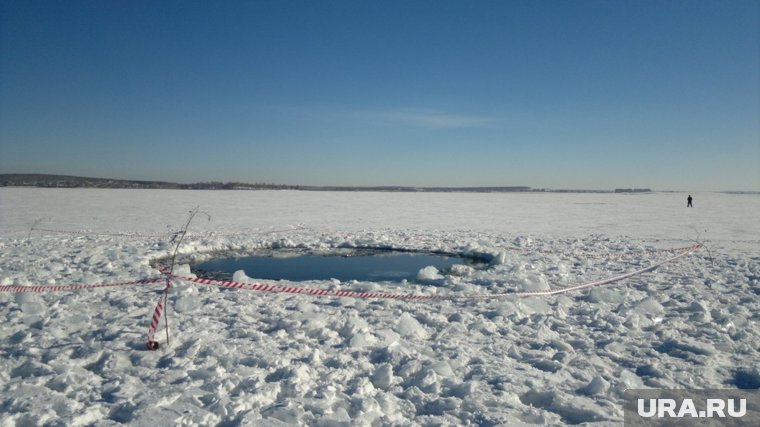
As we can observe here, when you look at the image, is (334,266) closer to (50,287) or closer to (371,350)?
(50,287)

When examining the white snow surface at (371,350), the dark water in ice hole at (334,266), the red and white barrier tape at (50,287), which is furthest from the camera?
the dark water in ice hole at (334,266)

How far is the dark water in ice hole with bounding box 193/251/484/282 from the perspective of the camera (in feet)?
28.0

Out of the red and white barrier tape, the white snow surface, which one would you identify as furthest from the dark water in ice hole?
the red and white barrier tape

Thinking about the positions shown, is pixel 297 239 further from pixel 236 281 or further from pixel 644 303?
pixel 644 303

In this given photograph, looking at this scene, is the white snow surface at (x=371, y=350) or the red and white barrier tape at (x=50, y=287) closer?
the white snow surface at (x=371, y=350)

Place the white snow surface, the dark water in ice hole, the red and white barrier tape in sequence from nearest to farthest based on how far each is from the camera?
the white snow surface, the red and white barrier tape, the dark water in ice hole

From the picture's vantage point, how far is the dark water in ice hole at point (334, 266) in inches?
336

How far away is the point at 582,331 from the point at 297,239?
9.21 meters

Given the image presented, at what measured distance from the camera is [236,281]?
7.04 meters

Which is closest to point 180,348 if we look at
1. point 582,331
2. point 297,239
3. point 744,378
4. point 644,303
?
point 582,331

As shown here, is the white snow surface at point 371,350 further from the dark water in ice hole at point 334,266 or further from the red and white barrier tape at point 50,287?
the dark water in ice hole at point 334,266

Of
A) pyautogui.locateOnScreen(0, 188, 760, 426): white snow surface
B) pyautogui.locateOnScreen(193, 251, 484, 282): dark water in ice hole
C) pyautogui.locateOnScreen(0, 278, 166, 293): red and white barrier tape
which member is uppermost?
pyautogui.locateOnScreen(0, 278, 166, 293): red and white barrier tape

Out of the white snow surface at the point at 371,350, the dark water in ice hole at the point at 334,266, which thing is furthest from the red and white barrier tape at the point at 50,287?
the dark water in ice hole at the point at 334,266

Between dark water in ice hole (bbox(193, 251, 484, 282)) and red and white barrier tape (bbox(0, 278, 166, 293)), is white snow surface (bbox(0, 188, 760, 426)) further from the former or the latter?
dark water in ice hole (bbox(193, 251, 484, 282))
